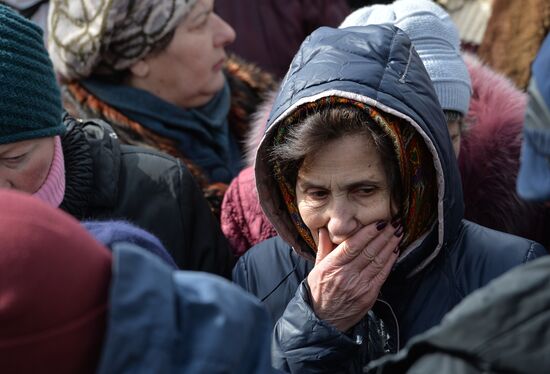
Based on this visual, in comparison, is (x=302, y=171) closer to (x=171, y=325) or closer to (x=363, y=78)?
(x=363, y=78)

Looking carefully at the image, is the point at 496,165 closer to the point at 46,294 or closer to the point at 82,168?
the point at 82,168

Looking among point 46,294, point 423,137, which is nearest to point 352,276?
point 423,137

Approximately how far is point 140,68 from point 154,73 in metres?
0.06

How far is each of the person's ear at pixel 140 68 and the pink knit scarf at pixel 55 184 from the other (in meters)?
0.90

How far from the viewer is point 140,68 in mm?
3264

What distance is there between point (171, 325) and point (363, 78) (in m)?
1.00

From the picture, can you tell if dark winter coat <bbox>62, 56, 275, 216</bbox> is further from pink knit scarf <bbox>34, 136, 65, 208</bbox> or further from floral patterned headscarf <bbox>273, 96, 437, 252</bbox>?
floral patterned headscarf <bbox>273, 96, 437, 252</bbox>

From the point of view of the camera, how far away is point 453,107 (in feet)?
8.47

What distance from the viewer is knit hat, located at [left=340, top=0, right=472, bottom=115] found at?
102 inches

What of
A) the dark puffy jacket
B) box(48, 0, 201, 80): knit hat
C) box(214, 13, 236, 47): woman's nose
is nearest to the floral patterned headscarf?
the dark puffy jacket

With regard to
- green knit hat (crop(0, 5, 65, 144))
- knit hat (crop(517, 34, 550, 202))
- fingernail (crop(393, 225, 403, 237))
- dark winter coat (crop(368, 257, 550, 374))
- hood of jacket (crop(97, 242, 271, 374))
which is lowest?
fingernail (crop(393, 225, 403, 237))

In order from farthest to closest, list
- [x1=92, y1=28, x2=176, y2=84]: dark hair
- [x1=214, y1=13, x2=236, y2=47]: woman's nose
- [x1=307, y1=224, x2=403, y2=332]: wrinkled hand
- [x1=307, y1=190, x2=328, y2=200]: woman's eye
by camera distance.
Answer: [x1=214, y1=13, x2=236, y2=47]: woman's nose → [x1=92, y1=28, x2=176, y2=84]: dark hair → [x1=307, y1=190, x2=328, y2=200]: woman's eye → [x1=307, y1=224, x2=403, y2=332]: wrinkled hand

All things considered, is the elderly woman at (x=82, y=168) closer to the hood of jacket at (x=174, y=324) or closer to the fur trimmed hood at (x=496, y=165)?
the fur trimmed hood at (x=496, y=165)

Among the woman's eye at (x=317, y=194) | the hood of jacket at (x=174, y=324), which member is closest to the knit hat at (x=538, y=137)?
the hood of jacket at (x=174, y=324)
